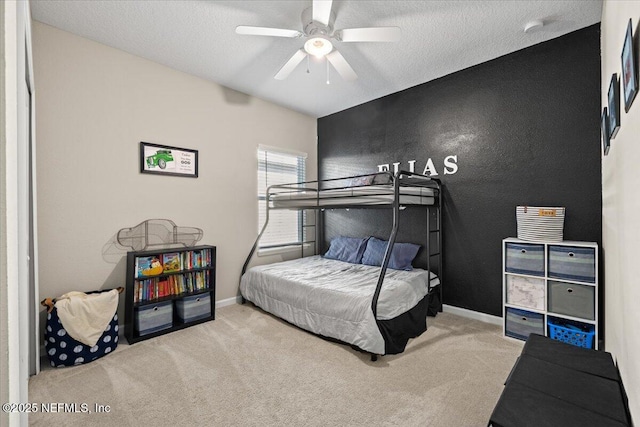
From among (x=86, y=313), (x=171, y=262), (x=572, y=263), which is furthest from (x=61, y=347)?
(x=572, y=263)

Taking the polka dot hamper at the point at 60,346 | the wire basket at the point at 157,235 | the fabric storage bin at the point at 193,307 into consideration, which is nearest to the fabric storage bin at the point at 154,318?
the fabric storage bin at the point at 193,307

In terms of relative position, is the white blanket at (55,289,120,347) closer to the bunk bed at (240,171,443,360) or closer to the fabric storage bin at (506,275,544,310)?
the bunk bed at (240,171,443,360)

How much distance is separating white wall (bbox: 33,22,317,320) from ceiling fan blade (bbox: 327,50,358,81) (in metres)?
1.78

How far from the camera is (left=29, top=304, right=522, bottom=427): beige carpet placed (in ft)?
5.77

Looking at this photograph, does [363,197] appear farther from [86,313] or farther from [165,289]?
[86,313]

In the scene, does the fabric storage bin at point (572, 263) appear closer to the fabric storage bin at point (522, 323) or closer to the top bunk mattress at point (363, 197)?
the fabric storage bin at point (522, 323)

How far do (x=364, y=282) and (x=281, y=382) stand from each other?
128cm

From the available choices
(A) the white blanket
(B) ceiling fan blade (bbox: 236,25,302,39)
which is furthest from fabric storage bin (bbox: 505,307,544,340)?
(A) the white blanket

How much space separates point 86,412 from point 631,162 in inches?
124

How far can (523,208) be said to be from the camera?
272 cm

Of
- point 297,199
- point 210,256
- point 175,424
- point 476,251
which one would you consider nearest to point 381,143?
point 297,199

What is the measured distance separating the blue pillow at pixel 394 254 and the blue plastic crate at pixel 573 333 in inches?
54.8

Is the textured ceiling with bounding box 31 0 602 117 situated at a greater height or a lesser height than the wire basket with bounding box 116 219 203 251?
greater

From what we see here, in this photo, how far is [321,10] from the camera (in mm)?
1991
